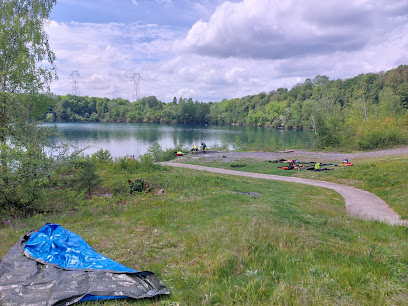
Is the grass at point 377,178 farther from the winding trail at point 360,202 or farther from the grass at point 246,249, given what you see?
the grass at point 246,249

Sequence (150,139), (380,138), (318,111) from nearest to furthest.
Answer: (380,138), (318,111), (150,139)

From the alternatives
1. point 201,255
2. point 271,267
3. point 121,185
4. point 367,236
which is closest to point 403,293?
point 271,267

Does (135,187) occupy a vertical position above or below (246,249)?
below

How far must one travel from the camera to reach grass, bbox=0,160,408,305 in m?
3.50

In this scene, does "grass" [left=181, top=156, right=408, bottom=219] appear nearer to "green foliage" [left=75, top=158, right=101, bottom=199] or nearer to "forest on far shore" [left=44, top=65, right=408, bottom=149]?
"green foliage" [left=75, top=158, right=101, bottom=199]

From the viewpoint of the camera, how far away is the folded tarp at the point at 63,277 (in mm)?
3705

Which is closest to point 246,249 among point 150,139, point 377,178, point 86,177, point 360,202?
point 86,177

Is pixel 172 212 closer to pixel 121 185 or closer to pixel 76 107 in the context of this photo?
pixel 121 185

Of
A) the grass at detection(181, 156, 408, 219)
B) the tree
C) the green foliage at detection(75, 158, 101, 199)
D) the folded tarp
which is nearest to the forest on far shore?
the tree

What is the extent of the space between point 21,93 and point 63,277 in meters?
14.3

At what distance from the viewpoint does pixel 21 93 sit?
14930 mm

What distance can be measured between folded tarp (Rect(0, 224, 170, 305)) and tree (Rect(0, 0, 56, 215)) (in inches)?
160

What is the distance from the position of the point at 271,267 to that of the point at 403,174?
14.3 m

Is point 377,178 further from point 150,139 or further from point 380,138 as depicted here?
point 150,139
